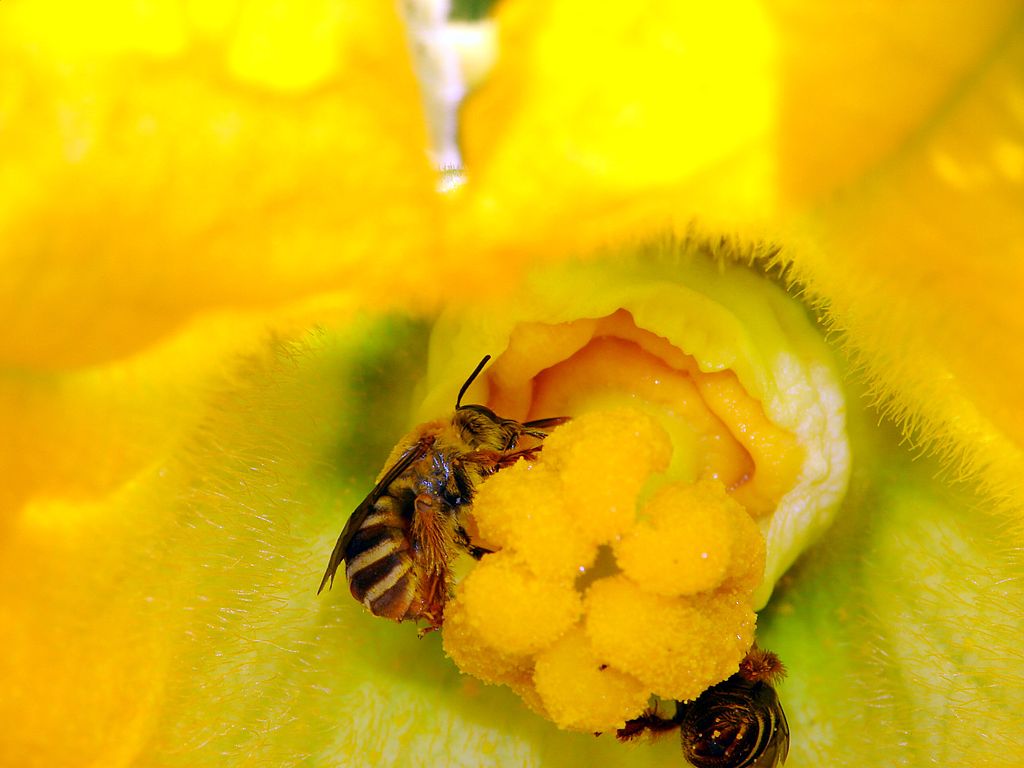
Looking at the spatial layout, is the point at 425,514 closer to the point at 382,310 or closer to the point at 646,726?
the point at 382,310

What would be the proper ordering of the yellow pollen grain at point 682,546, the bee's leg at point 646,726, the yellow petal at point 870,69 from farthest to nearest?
1. the bee's leg at point 646,726
2. the yellow pollen grain at point 682,546
3. the yellow petal at point 870,69

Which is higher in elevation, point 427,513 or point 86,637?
point 427,513

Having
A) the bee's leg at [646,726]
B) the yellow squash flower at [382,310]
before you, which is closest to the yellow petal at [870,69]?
the yellow squash flower at [382,310]

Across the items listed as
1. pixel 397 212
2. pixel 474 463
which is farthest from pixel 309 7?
pixel 474 463

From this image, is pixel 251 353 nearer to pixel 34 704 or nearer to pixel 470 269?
pixel 470 269

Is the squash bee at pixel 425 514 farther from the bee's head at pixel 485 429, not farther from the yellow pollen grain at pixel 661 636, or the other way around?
the yellow pollen grain at pixel 661 636
